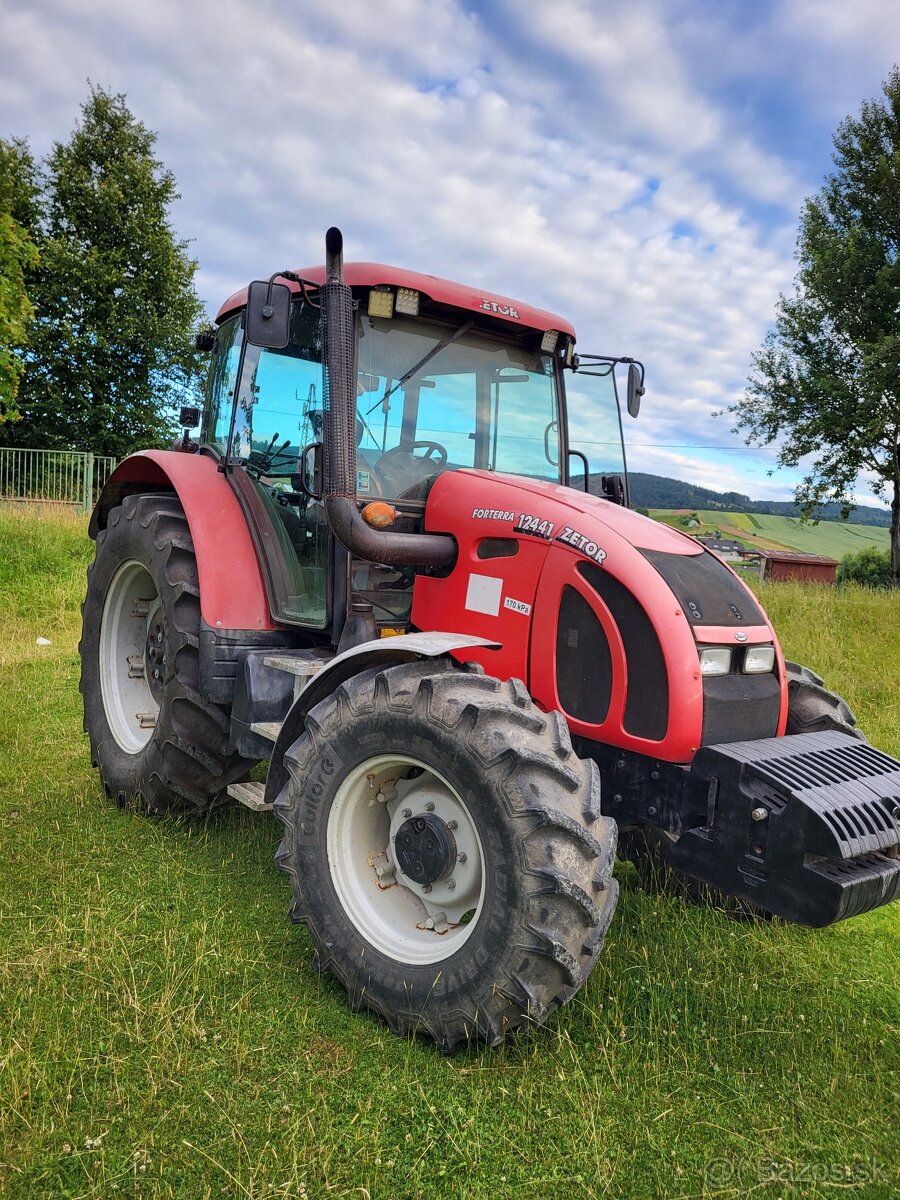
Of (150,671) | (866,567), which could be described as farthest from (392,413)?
(866,567)

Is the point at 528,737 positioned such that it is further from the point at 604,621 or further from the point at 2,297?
the point at 2,297

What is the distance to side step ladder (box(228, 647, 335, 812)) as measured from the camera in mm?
3467

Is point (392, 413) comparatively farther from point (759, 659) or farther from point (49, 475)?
point (49, 475)

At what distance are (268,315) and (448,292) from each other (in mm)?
820

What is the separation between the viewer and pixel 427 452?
3.70 meters

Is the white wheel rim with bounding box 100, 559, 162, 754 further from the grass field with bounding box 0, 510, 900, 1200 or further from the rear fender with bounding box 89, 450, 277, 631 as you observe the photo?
the grass field with bounding box 0, 510, 900, 1200

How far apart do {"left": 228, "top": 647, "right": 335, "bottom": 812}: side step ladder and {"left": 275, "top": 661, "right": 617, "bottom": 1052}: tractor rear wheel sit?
1.66ft

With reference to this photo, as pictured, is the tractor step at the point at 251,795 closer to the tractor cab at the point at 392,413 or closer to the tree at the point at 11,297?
the tractor cab at the point at 392,413

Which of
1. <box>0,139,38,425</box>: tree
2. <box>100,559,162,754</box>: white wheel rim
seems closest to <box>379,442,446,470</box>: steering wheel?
<box>100,559,162,754</box>: white wheel rim

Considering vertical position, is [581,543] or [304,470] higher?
[304,470]

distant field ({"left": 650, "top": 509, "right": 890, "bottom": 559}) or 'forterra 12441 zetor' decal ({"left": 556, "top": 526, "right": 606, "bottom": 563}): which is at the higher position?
'forterra 12441 zetor' decal ({"left": 556, "top": 526, "right": 606, "bottom": 563})

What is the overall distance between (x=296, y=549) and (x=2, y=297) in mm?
11922

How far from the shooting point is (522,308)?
3881 millimetres

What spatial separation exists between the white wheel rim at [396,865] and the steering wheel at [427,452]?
136cm
